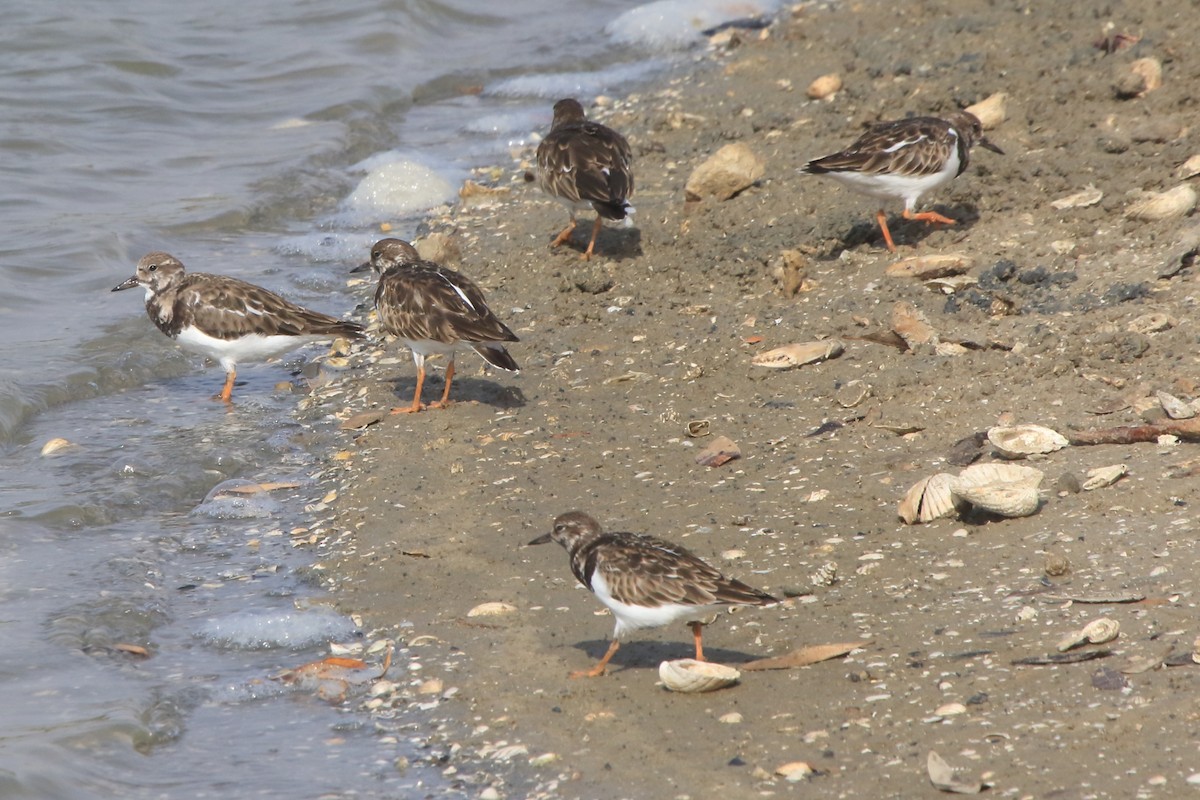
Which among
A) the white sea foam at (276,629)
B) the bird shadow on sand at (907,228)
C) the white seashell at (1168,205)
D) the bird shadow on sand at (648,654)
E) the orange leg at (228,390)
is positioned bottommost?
the orange leg at (228,390)

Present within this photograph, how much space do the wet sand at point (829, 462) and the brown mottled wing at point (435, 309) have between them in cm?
46

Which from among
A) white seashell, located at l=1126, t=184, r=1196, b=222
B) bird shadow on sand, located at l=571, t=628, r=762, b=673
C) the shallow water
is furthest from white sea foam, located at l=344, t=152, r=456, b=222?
bird shadow on sand, located at l=571, t=628, r=762, b=673

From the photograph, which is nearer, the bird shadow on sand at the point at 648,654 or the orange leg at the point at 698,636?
the orange leg at the point at 698,636

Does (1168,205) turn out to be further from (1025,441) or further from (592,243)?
(592,243)

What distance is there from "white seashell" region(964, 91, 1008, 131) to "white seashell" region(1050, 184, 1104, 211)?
125 centimetres

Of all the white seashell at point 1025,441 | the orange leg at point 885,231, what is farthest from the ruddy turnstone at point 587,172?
the white seashell at point 1025,441

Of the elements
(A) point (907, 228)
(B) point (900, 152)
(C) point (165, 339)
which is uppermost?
(B) point (900, 152)

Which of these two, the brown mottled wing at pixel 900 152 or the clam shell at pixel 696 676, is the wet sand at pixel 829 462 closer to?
the clam shell at pixel 696 676

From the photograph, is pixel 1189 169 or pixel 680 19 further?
pixel 680 19

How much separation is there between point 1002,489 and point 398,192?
7.32 meters

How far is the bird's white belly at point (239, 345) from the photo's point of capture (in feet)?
26.9

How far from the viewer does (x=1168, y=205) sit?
7324 mm

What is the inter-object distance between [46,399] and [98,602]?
9.49ft

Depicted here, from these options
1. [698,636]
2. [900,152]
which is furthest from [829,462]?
[900,152]
